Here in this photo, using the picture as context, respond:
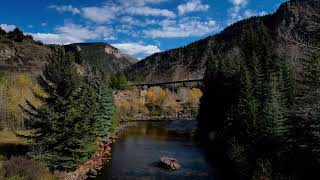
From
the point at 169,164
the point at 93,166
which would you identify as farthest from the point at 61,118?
the point at 169,164

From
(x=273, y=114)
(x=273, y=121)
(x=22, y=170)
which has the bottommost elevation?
(x=22, y=170)

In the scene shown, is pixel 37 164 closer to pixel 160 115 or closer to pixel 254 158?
pixel 254 158

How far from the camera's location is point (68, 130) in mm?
33781

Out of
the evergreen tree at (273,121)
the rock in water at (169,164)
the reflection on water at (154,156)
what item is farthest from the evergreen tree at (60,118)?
the evergreen tree at (273,121)

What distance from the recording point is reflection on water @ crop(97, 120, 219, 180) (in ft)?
126

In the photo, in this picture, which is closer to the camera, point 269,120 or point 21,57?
point 269,120

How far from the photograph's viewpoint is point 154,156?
161ft

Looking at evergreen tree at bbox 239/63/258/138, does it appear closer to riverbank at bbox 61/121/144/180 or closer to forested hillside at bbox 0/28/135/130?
riverbank at bbox 61/121/144/180

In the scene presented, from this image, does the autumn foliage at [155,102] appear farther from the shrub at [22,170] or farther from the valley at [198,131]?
the shrub at [22,170]

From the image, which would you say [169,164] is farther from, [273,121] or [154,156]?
[273,121]

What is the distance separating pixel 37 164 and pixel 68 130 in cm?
505

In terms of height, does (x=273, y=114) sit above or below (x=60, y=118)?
above

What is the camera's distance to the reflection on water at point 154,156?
38.4m

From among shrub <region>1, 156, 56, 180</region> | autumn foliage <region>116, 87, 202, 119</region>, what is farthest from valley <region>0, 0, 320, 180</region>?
autumn foliage <region>116, 87, 202, 119</region>
